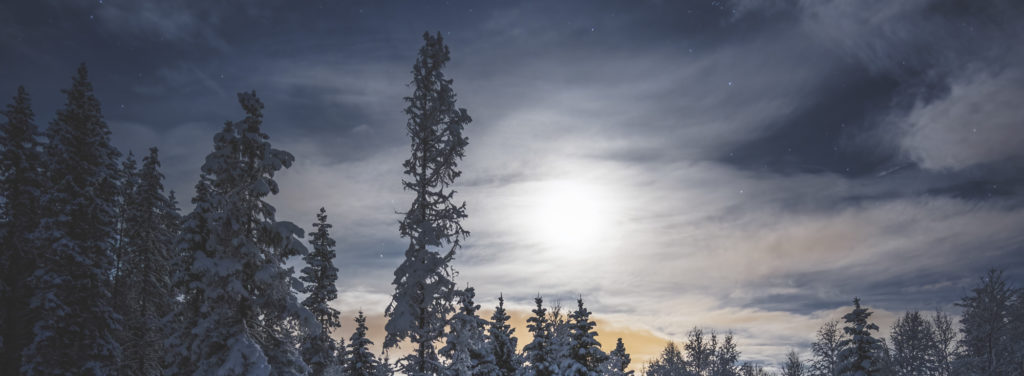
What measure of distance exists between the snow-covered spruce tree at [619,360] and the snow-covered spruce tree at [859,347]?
20.1 metres

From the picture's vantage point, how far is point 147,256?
2645 centimetres

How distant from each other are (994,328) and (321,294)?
4838 centimetres

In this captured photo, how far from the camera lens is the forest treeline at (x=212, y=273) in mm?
14484

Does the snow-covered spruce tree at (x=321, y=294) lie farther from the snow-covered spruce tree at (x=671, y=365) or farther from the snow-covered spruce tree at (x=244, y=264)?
the snow-covered spruce tree at (x=671, y=365)

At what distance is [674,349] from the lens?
293ft

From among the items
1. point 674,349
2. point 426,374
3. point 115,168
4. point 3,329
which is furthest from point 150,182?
point 674,349

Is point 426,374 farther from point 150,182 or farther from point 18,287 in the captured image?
point 150,182

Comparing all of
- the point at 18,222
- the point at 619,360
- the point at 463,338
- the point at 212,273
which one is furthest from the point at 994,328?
the point at 18,222

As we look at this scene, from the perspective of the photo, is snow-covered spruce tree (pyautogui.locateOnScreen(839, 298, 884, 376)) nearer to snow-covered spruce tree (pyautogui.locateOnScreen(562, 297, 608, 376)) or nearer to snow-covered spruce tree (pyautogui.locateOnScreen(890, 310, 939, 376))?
snow-covered spruce tree (pyautogui.locateOnScreen(562, 297, 608, 376))

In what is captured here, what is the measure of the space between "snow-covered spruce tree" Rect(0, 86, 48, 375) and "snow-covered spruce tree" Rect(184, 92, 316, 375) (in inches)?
477

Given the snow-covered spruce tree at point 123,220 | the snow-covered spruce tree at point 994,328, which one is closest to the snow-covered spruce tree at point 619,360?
the snow-covered spruce tree at point 994,328

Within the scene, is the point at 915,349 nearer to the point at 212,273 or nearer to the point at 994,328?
the point at 994,328

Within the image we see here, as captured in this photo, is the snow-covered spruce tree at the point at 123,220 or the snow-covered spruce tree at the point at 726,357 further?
the snow-covered spruce tree at the point at 726,357

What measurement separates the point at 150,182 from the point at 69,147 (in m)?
5.33
